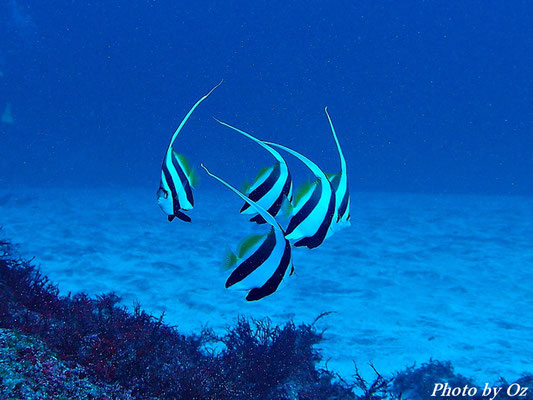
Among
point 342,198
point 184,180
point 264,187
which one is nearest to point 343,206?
point 342,198

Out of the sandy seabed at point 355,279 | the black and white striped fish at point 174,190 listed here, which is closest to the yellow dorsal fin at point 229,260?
the black and white striped fish at point 174,190

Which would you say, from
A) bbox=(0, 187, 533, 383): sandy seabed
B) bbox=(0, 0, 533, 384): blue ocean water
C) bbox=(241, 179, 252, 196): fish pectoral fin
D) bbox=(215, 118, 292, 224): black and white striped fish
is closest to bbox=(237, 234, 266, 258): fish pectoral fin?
bbox=(215, 118, 292, 224): black and white striped fish

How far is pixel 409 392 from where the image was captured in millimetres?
4457

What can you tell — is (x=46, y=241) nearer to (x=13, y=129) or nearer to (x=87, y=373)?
(x=87, y=373)

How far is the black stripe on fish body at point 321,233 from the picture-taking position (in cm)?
193

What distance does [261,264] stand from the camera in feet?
5.62

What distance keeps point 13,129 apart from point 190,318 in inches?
1142

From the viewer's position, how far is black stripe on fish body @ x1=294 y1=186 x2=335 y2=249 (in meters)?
1.93

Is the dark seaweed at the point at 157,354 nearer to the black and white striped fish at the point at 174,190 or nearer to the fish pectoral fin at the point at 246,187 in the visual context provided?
the black and white striped fish at the point at 174,190

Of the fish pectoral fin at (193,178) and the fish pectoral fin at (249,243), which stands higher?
the fish pectoral fin at (193,178)

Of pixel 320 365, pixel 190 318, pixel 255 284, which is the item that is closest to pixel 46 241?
pixel 190 318

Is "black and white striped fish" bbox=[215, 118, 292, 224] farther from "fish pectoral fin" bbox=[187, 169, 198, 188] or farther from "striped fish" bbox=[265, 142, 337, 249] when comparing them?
"fish pectoral fin" bbox=[187, 169, 198, 188]

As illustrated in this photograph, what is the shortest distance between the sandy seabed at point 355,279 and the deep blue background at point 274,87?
18623mm

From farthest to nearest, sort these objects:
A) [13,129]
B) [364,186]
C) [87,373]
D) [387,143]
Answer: [387,143]
[364,186]
[13,129]
[87,373]
